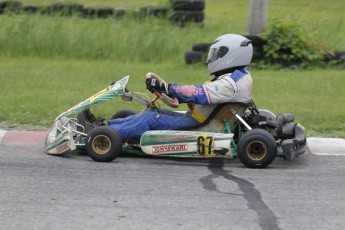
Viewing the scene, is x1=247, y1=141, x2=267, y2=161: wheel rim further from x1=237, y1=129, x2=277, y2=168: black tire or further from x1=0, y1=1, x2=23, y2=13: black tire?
x1=0, y1=1, x2=23, y2=13: black tire

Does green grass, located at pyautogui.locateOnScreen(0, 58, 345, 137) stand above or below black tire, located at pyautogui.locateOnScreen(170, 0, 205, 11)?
below

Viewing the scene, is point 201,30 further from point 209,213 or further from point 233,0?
point 209,213

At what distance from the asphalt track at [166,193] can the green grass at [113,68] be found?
4.41 ft

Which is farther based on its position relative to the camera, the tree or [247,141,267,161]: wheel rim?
the tree

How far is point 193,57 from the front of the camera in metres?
11.0

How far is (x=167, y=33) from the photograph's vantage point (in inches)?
499

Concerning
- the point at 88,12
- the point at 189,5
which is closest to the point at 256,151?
the point at 189,5

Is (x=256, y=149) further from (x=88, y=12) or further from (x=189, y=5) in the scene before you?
(x=88, y=12)

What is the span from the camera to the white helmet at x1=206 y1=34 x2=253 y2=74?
6.33 m

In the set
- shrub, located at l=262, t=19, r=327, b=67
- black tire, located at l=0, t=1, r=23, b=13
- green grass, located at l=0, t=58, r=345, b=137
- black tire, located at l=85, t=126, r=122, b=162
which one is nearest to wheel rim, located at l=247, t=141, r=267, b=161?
black tire, located at l=85, t=126, r=122, b=162

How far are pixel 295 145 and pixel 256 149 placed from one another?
37 cm

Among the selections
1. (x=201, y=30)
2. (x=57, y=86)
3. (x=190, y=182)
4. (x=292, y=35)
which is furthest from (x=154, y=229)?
(x=201, y=30)

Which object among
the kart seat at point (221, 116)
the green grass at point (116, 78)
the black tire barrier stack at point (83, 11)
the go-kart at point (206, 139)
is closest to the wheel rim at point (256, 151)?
the go-kart at point (206, 139)

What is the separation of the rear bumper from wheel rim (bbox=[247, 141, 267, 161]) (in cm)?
18
